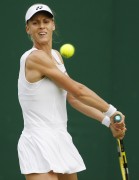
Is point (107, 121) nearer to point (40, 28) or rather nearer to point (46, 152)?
point (46, 152)

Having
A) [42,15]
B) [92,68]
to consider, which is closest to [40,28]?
[42,15]

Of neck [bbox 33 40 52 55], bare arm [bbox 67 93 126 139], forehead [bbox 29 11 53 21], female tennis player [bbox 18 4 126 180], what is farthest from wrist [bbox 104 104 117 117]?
forehead [bbox 29 11 53 21]

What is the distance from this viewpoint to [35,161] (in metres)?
4.21

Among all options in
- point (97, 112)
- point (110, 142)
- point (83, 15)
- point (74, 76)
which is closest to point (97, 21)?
point (83, 15)

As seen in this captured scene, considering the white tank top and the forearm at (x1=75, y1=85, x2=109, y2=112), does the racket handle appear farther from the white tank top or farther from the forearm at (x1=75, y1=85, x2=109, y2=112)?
the white tank top

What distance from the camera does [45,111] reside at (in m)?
4.30

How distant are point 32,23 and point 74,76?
204 centimetres

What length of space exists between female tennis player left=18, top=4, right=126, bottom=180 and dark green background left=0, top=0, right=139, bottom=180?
72.6 inches

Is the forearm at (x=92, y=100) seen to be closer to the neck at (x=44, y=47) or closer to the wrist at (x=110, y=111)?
the wrist at (x=110, y=111)

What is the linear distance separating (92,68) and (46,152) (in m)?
2.38

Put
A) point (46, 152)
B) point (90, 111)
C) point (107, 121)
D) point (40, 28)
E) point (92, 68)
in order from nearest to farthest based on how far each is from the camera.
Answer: point (46, 152) → point (40, 28) → point (107, 121) → point (90, 111) → point (92, 68)

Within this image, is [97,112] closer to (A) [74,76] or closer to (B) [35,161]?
(B) [35,161]

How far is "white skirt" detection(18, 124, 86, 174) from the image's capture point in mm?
4191

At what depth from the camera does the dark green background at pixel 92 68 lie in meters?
6.24
